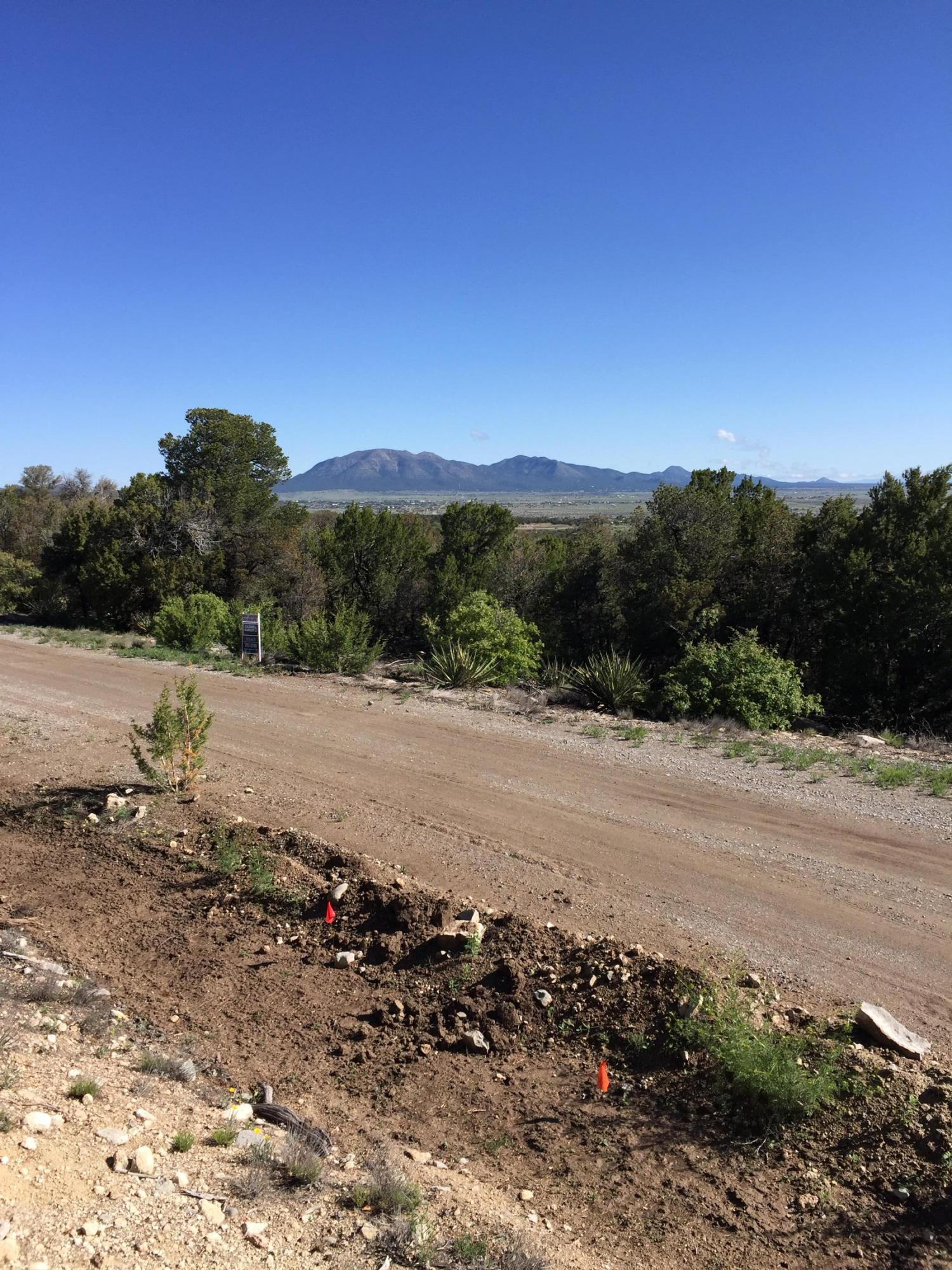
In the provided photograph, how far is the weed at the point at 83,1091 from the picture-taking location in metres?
4.14

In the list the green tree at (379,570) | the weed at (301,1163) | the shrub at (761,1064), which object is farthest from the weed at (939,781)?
the green tree at (379,570)

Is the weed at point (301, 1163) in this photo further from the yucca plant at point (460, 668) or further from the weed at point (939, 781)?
the yucca plant at point (460, 668)

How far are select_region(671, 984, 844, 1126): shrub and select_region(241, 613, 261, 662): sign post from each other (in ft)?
45.6

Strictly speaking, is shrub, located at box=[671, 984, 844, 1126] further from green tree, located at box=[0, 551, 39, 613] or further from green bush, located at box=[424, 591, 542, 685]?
green tree, located at box=[0, 551, 39, 613]

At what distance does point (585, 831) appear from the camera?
7996mm

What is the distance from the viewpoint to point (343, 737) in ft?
37.6

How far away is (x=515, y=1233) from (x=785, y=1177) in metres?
1.40

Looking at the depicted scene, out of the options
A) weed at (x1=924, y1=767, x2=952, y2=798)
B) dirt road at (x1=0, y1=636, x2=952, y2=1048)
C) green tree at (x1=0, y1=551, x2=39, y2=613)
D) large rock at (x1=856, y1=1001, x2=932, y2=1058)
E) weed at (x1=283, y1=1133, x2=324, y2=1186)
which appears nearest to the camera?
weed at (x1=283, y1=1133, x2=324, y2=1186)

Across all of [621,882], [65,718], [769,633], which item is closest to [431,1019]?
[621,882]

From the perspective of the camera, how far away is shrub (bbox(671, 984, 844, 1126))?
4254 millimetres

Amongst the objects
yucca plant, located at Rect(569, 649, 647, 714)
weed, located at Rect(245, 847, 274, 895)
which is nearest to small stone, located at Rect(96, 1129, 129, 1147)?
weed, located at Rect(245, 847, 274, 895)

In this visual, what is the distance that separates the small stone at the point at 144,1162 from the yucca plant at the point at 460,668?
1173 cm

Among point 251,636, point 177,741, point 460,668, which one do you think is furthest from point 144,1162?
point 251,636

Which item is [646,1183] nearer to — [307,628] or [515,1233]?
[515,1233]
